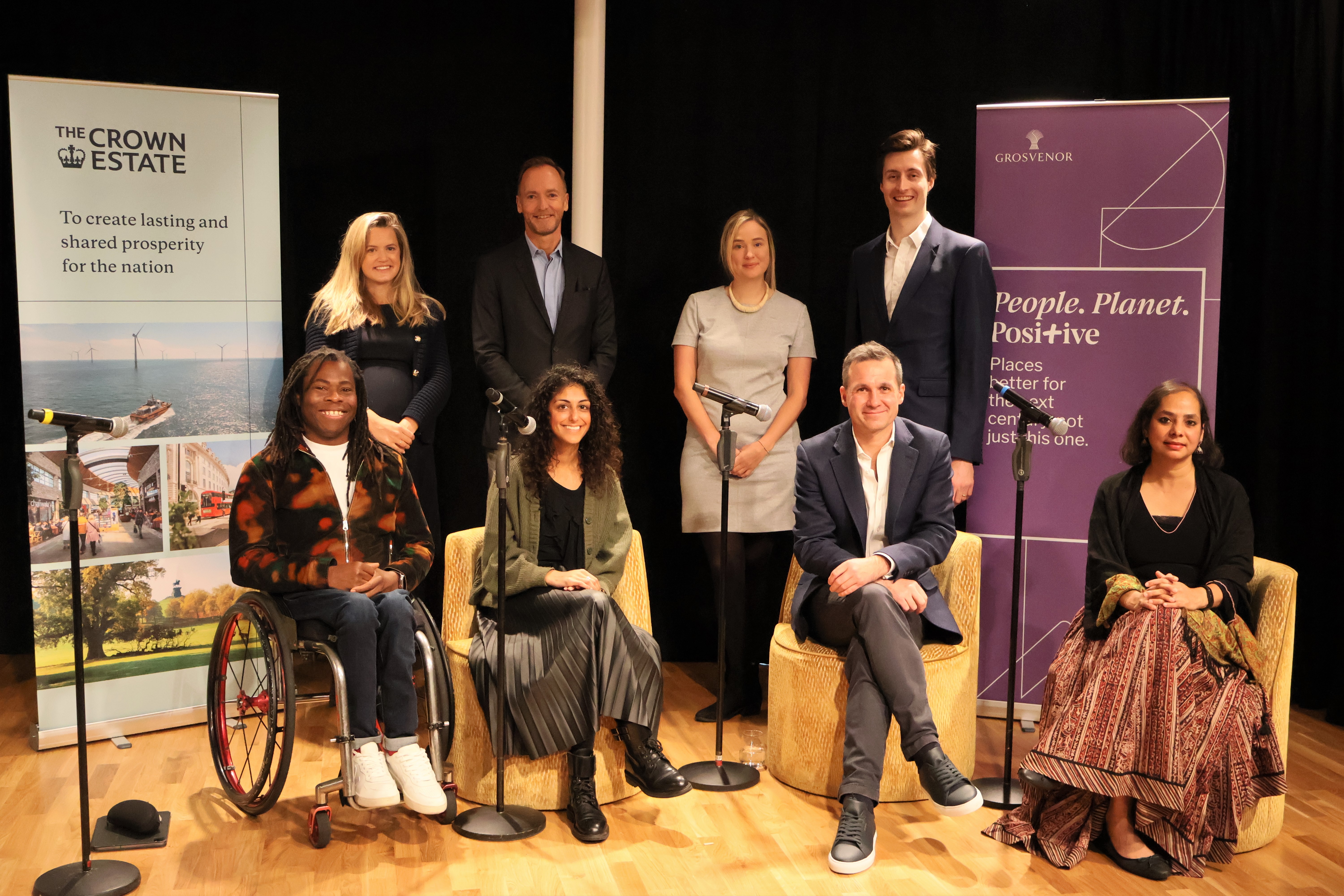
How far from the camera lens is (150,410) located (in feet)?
12.3

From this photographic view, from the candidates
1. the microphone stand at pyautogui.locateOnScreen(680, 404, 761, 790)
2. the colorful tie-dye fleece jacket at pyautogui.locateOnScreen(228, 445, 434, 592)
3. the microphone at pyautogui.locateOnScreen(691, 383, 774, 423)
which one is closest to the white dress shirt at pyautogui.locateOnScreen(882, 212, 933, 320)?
the microphone stand at pyautogui.locateOnScreen(680, 404, 761, 790)

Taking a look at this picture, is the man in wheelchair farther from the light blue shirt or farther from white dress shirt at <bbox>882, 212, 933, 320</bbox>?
white dress shirt at <bbox>882, 212, 933, 320</bbox>

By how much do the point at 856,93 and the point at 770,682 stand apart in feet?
7.82

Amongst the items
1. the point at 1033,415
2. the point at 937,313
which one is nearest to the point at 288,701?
the point at 1033,415

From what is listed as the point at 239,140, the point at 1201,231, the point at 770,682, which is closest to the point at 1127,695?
the point at 770,682

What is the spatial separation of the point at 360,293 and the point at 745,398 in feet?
4.34

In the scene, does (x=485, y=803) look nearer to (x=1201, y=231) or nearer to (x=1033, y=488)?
(x=1033, y=488)

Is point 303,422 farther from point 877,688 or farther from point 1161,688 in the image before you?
point 1161,688

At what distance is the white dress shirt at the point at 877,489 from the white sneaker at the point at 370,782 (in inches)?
56.5

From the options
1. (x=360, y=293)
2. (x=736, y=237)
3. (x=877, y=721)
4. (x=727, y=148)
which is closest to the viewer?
(x=877, y=721)

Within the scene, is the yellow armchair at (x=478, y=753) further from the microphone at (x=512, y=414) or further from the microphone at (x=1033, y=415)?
the microphone at (x=1033, y=415)

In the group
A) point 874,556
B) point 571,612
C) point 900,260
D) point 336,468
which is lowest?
point 571,612

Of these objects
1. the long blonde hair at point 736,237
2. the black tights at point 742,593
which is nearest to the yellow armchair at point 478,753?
the black tights at point 742,593

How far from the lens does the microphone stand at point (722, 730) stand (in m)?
3.28
